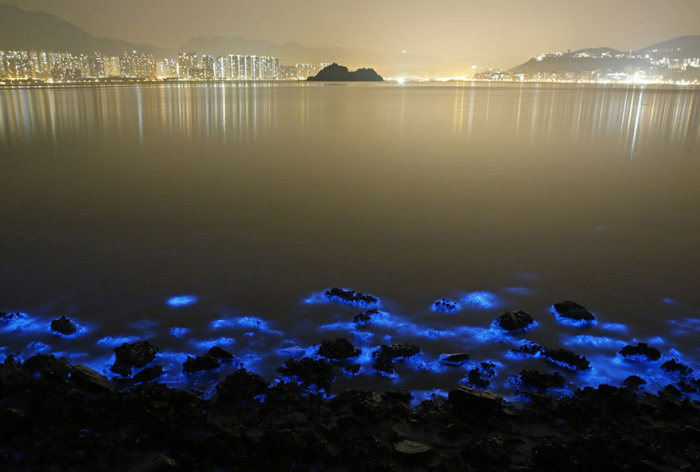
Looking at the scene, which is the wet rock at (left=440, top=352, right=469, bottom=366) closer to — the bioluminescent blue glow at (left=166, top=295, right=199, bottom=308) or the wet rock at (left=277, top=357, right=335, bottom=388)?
the wet rock at (left=277, top=357, right=335, bottom=388)

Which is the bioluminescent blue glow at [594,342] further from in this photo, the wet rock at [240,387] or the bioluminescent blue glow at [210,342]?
the bioluminescent blue glow at [210,342]

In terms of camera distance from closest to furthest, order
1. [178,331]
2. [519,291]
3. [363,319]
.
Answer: [178,331] < [363,319] < [519,291]

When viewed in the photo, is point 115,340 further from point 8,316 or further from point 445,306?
point 445,306

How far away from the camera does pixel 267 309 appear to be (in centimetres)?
604

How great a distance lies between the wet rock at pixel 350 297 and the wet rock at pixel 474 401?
2.09m

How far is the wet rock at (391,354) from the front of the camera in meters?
4.88

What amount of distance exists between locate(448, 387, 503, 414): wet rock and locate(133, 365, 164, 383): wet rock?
8.60 ft

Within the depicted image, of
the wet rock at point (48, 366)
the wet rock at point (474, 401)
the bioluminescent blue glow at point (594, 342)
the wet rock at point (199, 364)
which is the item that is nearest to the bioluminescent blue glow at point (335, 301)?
the wet rock at point (199, 364)

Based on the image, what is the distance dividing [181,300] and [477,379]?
3.58 m

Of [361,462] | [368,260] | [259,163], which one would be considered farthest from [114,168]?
[361,462]

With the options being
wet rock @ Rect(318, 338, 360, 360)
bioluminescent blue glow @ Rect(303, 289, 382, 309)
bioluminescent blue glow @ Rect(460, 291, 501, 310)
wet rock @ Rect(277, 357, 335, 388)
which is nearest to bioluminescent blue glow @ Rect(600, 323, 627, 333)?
bioluminescent blue glow @ Rect(460, 291, 501, 310)

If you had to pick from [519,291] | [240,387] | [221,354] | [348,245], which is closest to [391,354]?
[240,387]

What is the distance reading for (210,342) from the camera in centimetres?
530

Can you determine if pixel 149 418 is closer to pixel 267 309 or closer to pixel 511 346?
pixel 267 309
